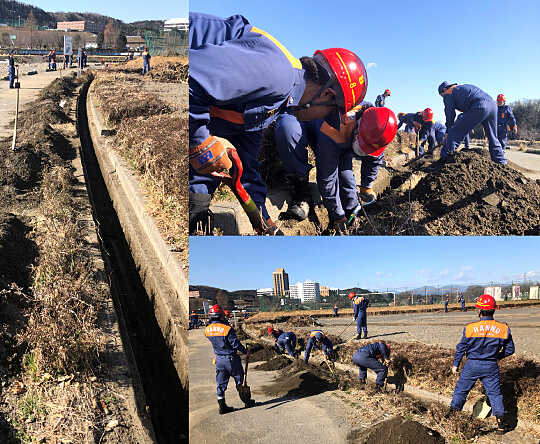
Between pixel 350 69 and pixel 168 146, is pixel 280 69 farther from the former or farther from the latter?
pixel 168 146

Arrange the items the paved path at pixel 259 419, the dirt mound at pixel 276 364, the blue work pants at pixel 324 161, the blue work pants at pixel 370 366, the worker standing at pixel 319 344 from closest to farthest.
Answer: the blue work pants at pixel 324 161
the paved path at pixel 259 419
the blue work pants at pixel 370 366
the dirt mound at pixel 276 364
the worker standing at pixel 319 344

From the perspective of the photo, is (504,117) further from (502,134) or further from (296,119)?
(296,119)

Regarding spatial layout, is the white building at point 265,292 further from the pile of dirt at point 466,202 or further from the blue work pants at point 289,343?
the blue work pants at point 289,343

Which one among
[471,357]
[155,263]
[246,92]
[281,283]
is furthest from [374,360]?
[155,263]

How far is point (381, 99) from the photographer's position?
7.73 ft

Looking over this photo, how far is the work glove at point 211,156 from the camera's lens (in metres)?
2.27

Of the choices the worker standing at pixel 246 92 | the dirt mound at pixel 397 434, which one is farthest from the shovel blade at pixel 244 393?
the worker standing at pixel 246 92

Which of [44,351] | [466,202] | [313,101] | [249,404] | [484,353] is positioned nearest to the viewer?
[313,101]

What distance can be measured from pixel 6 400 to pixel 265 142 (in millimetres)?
3666

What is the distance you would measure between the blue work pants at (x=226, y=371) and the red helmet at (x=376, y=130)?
69.4 inches

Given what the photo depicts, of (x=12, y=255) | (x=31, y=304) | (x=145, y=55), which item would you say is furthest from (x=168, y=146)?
(x=145, y=55)

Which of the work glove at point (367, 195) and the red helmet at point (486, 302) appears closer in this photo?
the work glove at point (367, 195)

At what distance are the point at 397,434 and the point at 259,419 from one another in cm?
86

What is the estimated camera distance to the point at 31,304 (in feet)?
19.2
